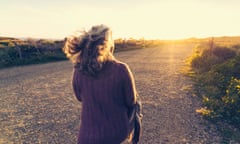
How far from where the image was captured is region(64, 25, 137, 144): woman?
1763 millimetres

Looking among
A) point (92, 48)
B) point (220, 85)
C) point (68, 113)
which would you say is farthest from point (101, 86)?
point (220, 85)

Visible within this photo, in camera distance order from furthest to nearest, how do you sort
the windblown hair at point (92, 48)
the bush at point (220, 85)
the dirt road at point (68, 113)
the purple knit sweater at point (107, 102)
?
1. the bush at point (220, 85)
2. the dirt road at point (68, 113)
3. the purple knit sweater at point (107, 102)
4. the windblown hair at point (92, 48)

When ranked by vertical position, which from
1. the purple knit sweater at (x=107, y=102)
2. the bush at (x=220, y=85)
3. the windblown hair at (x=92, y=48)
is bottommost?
the bush at (x=220, y=85)

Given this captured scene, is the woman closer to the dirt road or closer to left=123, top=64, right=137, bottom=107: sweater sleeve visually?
left=123, top=64, right=137, bottom=107: sweater sleeve

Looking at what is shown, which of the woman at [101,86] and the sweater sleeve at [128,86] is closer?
the woman at [101,86]

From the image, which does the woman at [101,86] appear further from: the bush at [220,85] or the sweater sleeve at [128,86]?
the bush at [220,85]

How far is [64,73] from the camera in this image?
43.0 feet

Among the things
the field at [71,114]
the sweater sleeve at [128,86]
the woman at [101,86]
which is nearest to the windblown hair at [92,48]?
the woman at [101,86]

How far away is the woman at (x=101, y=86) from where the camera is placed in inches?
69.4

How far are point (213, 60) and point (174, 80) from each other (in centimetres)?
296

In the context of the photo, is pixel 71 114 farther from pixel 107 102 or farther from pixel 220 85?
pixel 107 102

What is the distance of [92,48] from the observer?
5.76ft

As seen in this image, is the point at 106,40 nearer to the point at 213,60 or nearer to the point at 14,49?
the point at 213,60

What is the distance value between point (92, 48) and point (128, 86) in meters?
0.39
